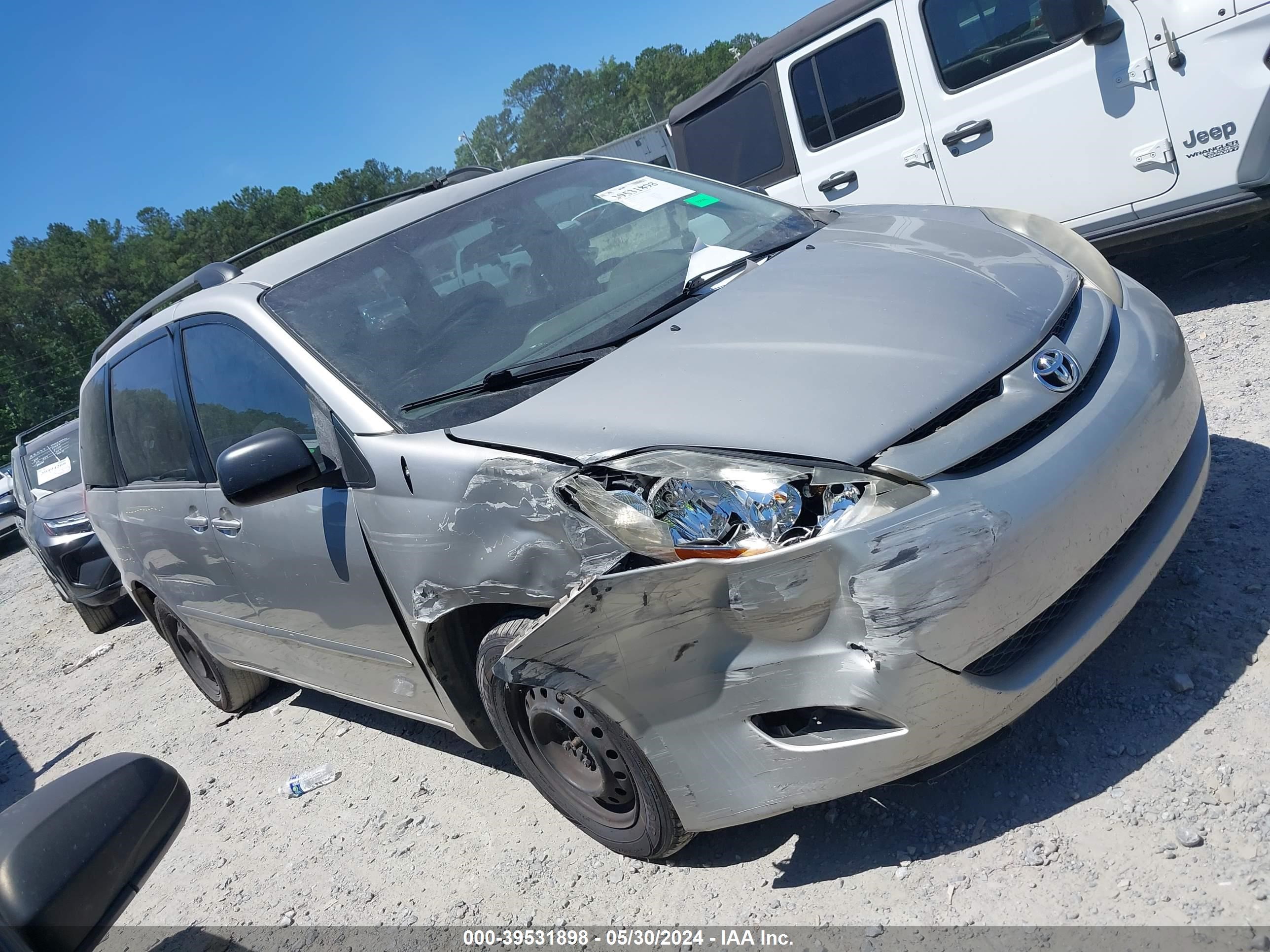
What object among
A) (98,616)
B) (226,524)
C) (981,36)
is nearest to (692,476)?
(226,524)

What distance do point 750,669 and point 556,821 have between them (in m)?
1.20

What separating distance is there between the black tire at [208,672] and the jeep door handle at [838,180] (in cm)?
448

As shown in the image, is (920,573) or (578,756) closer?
(920,573)

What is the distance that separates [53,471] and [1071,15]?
8.97 m

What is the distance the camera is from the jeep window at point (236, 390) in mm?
2916

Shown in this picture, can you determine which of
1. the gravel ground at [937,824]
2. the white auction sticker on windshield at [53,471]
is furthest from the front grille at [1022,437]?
the white auction sticker on windshield at [53,471]

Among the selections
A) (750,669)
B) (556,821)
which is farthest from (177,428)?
(750,669)

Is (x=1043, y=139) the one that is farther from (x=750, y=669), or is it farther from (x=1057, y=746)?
(x=750, y=669)

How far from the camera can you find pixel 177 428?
12.3 ft

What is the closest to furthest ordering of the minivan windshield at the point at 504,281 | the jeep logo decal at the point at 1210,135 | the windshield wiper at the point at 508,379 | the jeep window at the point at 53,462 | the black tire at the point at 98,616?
the windshield wiper at the point at 508,379 → the minivan windshield at the point at 504,281 → the jeep logo decal at the point at 1210,135 → the black tire at the point at 98,616 → the jeep window at the point at 53,462

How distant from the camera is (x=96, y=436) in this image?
4.68m

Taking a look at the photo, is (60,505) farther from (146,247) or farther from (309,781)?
(146,247)

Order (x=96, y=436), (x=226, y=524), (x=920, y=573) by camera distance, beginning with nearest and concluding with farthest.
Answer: (x=920, y=573)
(x=226, y=524)
(x=96, y=436)

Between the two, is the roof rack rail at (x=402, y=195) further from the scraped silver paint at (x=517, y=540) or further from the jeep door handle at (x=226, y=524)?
the scraped silver paint at (x=517, y=540)
